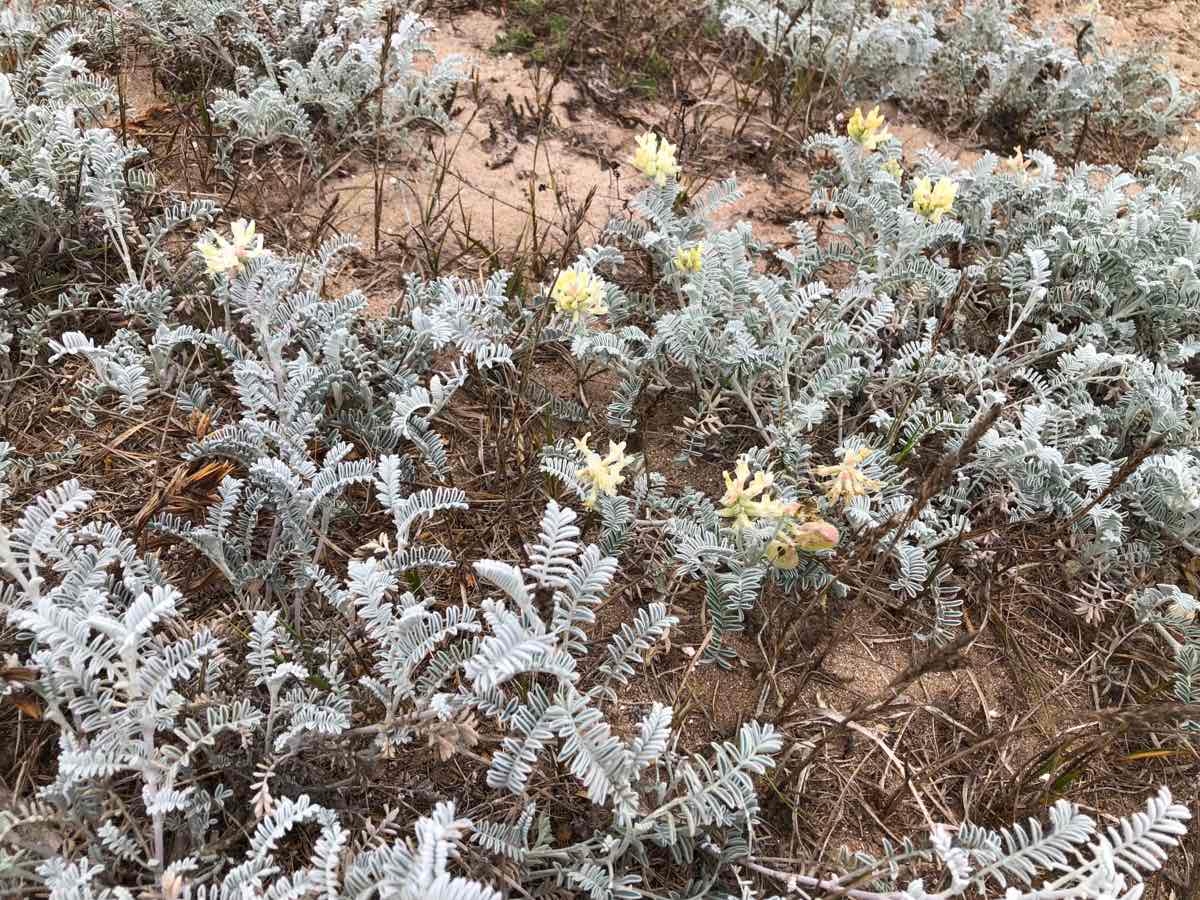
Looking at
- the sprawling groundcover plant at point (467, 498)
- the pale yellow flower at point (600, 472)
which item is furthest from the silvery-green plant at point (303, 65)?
the pale yellow flower at point (600, 472)

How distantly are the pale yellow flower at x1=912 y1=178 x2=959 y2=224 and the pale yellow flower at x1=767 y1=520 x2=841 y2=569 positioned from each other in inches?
43.4

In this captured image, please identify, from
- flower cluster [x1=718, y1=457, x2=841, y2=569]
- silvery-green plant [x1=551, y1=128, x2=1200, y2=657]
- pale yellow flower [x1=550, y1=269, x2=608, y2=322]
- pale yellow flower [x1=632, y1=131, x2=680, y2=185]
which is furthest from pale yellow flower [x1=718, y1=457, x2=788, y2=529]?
pale yellow flower [x1=632, y1=131, x2=680, y2=185]

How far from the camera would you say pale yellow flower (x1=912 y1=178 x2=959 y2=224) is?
2.43m

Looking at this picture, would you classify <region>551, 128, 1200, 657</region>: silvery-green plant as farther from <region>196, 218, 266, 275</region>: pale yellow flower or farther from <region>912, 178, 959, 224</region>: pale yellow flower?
<region>196, 218, 266, 275</region>: pale yellow flower

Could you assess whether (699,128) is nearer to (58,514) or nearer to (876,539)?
(876,539)

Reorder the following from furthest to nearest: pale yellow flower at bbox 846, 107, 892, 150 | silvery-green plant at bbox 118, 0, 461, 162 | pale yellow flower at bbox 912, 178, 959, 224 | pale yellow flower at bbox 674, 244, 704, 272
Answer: silvery-green plant at bbox 118, 0, 461, 162 → pale yellow flower at bbox 846, 107, 892, 150 → pale yellow flower at bbox 912, 178, 959, 224 → pale yellow flower at bbox 674, 244, 704, 272

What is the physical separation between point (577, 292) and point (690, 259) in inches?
13.1

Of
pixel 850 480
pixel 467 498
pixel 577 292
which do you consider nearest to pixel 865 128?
pixel 577 292

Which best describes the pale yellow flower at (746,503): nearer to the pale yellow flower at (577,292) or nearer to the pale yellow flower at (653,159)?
the pale yellow flower at (577,292)

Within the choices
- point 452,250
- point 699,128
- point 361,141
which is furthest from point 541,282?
point 699,128

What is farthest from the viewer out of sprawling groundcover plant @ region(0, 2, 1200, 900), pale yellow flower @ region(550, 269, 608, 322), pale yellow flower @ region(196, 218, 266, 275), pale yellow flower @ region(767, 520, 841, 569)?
pale yellow flower @ region(550, 269, 608, 322)

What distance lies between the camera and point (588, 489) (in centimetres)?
203

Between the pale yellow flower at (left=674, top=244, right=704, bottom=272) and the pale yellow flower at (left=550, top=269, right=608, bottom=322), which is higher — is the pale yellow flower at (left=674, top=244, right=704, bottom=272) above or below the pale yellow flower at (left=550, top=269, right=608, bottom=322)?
above

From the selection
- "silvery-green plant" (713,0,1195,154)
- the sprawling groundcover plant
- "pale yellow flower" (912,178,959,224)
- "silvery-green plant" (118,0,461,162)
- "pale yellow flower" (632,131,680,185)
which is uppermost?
"silvery-green plant" (713,0,1195,154)
